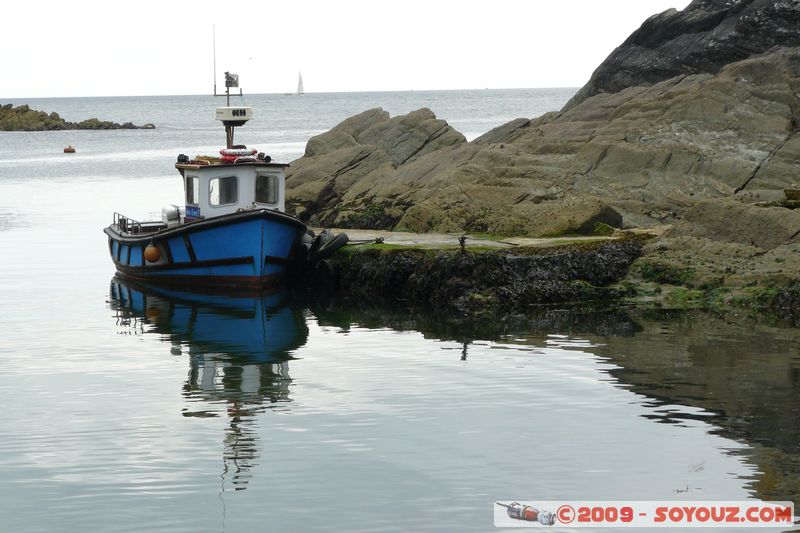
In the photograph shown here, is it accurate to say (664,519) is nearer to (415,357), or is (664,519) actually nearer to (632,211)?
(415,357)

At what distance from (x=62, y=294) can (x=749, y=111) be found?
65.5 ft

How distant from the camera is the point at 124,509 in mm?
12125

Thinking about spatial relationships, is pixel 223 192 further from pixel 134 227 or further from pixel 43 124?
pixel 43 124

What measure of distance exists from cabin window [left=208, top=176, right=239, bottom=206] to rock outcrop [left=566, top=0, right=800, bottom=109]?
1644cm

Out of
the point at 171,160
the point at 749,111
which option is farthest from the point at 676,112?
the point at 171,160

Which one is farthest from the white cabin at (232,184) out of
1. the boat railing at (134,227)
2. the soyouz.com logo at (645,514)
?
the soyouz.com logo at (645,514)

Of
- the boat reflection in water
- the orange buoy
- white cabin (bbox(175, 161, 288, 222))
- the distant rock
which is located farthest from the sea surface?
the distant rock

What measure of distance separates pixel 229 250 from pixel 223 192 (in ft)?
5.87

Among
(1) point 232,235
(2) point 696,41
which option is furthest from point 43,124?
(1) point 232,235

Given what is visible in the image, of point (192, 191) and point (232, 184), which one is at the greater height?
point (232, 184)

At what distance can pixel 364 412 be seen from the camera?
16141 mm

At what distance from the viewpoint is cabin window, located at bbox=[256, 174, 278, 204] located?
98.5 feet

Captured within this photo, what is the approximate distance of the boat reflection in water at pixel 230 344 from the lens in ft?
51.8

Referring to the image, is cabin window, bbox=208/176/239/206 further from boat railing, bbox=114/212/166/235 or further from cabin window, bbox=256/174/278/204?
boat railing, bbox=114/212/166/235
